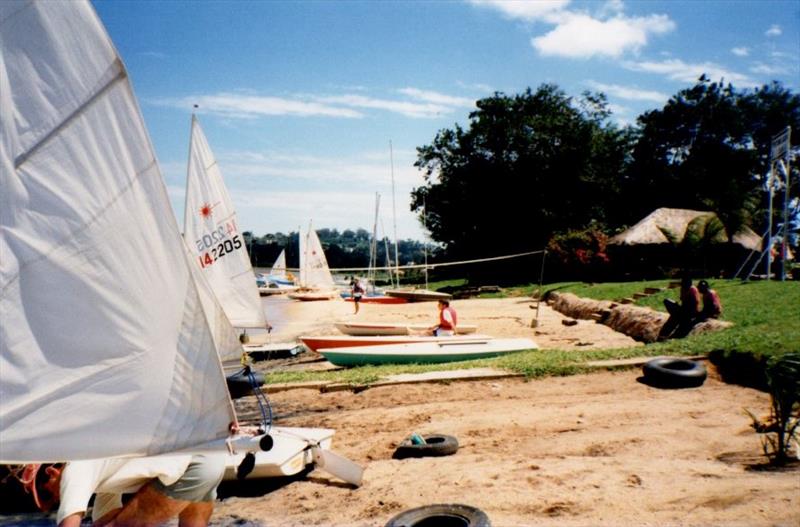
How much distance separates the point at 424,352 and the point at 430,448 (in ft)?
22.7

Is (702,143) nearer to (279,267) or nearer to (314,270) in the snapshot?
(314,270)

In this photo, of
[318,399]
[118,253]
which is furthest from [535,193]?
[118,253]

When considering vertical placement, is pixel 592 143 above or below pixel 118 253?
above

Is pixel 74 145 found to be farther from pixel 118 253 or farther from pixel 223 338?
pixel 223 338

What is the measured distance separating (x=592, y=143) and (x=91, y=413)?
48682mm

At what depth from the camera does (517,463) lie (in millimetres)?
6133

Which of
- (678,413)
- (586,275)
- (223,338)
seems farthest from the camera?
(586,275)

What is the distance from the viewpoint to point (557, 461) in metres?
6.11

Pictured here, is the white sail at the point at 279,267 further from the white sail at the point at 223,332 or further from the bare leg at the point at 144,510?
the bare leg at the point at 144,510

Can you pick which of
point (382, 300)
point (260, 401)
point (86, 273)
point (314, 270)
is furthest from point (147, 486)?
point (314, 270)

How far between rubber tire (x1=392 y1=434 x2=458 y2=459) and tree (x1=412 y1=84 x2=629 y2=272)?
122 ft

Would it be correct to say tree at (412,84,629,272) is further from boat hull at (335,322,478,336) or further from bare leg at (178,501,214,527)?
bare leg at (178,501,214,527)

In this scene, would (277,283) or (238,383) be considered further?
(277,283)

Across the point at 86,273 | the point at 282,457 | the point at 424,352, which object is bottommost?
the point at 424,352
